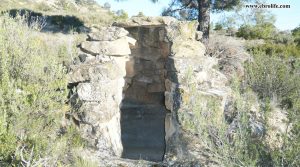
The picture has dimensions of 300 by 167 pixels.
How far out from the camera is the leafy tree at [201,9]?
11289 millimetres

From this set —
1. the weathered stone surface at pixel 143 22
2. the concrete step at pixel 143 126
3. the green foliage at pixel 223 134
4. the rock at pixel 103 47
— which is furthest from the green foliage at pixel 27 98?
the concrete step at pixel 143 126

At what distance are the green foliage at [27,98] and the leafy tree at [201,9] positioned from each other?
619 centimetres

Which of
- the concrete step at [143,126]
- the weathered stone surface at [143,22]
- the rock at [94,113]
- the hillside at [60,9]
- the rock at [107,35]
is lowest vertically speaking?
the concrete step at [143,126]

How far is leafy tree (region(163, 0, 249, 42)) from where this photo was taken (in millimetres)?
11289

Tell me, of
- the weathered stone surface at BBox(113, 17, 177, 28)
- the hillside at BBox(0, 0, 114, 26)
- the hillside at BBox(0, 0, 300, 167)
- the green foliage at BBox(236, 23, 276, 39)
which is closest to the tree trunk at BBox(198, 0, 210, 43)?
the hillside at BBox(0, 0, 300, 167)

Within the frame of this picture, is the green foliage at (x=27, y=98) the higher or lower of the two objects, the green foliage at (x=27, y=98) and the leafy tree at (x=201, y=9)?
the lower

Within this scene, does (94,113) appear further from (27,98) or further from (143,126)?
(143,126)

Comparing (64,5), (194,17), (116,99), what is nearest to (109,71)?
(116,99)

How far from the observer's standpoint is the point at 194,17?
484 inches

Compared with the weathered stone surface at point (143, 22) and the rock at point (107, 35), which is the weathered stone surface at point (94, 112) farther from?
the weathered stone surface at point (143, 22)

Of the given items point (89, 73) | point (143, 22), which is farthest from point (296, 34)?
point (89, 73)

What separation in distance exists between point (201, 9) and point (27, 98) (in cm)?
766

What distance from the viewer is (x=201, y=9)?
11320mm

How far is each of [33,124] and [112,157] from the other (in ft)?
3.78
